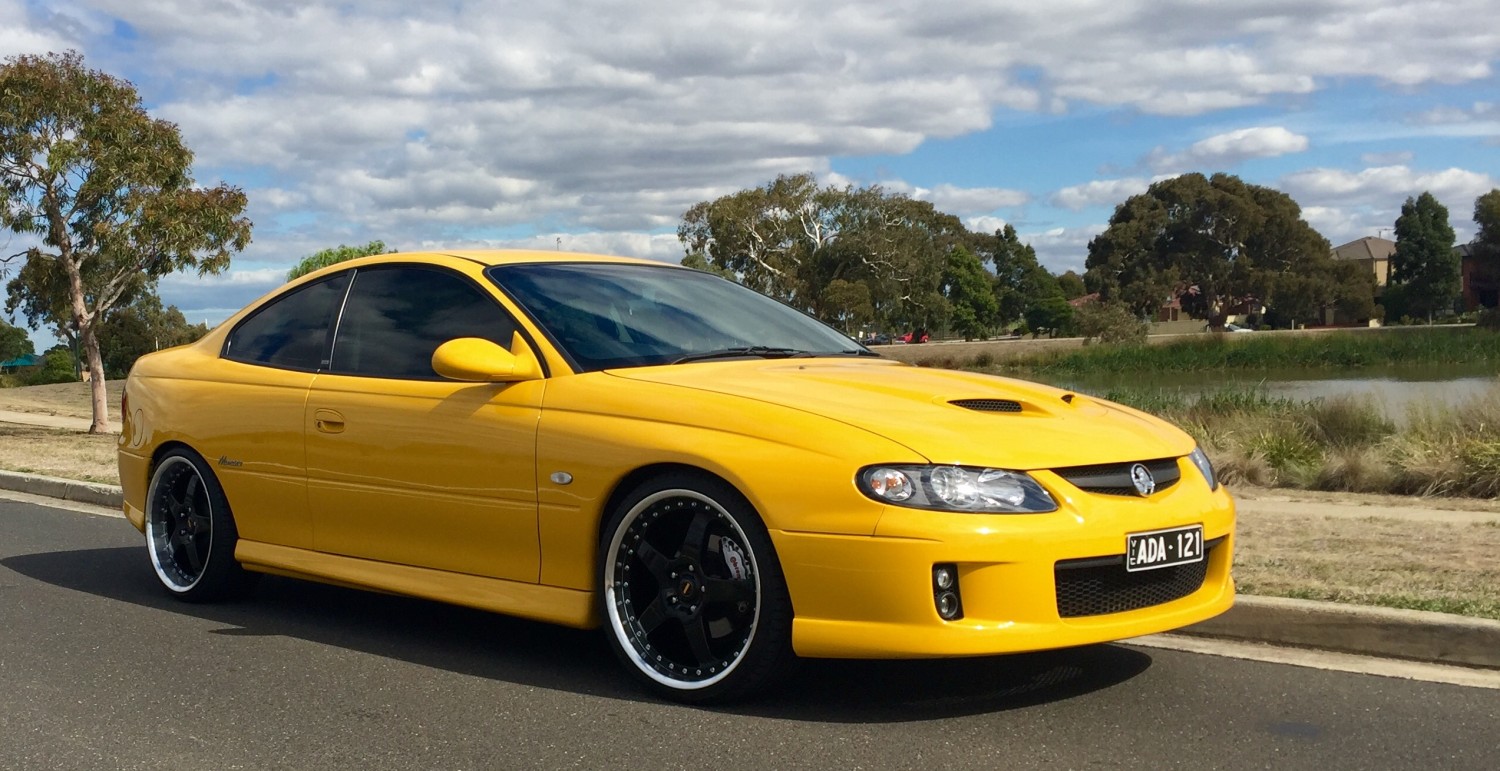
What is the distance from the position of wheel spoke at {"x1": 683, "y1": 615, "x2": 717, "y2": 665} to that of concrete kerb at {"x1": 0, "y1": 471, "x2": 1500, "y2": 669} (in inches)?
85.2

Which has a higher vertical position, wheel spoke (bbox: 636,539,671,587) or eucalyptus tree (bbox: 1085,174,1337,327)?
eucalyptus tree (bbox: 1085,174,1337,327)

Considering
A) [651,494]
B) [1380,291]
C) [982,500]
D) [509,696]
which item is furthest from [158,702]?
[1380,291]

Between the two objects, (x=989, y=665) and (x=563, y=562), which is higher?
(x=563, y=562)

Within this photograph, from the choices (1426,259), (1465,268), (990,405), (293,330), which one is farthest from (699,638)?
(1465,268)

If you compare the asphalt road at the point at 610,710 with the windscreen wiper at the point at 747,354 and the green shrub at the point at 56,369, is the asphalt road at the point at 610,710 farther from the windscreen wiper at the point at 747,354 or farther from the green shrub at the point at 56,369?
the green shrub at the point at 56,369

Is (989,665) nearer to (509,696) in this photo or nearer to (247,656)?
(509,696)

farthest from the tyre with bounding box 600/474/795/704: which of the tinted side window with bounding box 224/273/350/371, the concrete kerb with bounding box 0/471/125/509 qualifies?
the concrete kerb with bounding box 0/471/125/509

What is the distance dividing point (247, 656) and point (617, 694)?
63.9 inches

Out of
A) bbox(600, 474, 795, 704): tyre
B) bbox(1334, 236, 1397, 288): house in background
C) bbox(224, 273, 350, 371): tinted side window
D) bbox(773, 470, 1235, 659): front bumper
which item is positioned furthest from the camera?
bbox(1334, 236, 1397, 288): house in background

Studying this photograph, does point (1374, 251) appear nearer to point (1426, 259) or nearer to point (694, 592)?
point (1426, 259)

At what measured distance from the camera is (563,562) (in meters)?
4.76

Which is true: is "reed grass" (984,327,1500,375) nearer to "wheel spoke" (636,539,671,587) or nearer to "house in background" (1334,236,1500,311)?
"house in background" (1334,236,1500,311)

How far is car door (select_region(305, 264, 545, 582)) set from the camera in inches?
193

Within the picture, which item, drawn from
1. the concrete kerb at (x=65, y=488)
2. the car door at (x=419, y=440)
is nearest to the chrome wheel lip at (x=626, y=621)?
the car door at (x=419, y=440)
